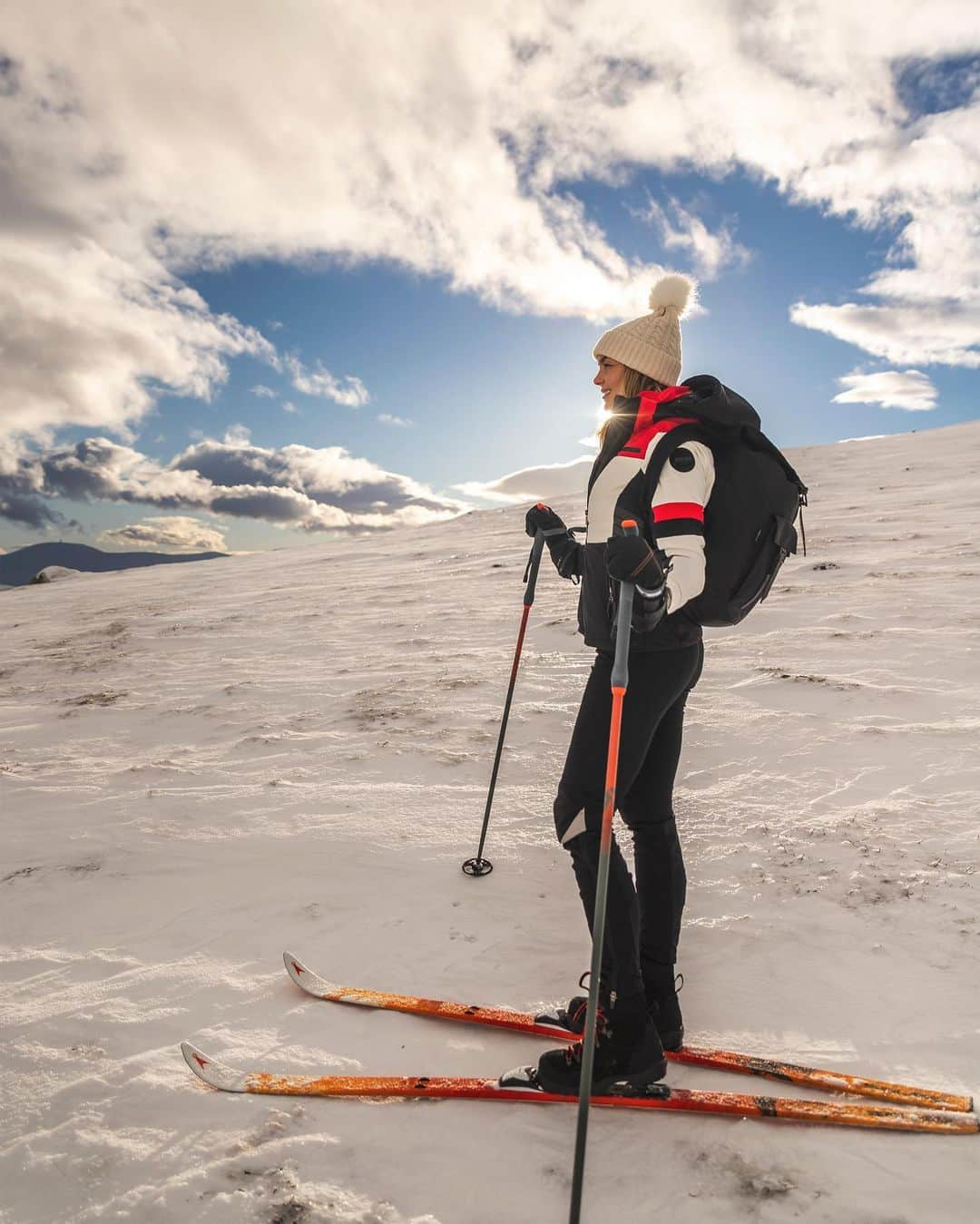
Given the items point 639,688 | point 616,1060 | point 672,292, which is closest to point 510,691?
point 639,688

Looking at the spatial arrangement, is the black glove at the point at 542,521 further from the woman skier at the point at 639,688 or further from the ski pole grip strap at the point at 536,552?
the woman skier at the point at 639,688

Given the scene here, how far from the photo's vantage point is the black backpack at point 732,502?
240 cm

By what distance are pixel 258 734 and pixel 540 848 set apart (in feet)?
10.1

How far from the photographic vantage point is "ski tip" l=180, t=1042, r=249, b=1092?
2.52 m

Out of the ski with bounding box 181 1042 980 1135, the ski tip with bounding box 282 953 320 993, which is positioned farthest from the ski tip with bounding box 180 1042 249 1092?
the ski tip with bounding box 282 953 320 993

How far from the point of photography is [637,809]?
2715 millimetres

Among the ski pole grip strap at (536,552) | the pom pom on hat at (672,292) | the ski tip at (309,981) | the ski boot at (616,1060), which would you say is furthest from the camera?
the ski pole grip strap at (536,552)

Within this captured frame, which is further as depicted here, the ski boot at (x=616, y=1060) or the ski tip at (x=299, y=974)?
the ski tip at (x=299, y=974)

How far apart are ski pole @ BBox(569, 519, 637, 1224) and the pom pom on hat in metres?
1.17

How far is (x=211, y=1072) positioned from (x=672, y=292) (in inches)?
138

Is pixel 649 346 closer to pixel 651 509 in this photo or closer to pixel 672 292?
pixel 672 292

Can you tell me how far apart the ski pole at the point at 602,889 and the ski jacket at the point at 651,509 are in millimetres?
156

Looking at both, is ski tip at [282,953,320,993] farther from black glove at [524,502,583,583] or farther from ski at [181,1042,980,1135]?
black glove at [524,502,583,583]

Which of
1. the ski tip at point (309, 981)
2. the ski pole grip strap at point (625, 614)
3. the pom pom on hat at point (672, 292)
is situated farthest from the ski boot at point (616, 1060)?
the pom pom on hat at point (672, 292)
